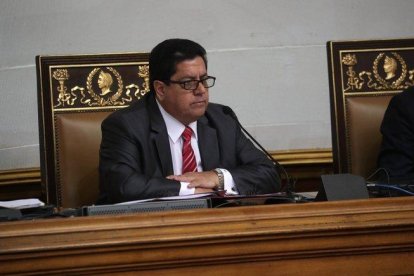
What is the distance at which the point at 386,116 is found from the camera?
9.83 ft

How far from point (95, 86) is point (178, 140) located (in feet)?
1.20

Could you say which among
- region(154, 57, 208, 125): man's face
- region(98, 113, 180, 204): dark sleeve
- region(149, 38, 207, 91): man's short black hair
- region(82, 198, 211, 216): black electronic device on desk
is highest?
region(149, 38, 207, 91): man's short black hair

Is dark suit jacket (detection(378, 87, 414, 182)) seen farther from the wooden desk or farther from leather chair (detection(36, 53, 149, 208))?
the wooden desk

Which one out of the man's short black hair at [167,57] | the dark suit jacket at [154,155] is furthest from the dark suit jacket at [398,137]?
the man's short black hair at [167,57]

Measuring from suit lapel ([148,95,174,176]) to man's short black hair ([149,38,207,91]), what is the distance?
0.15 m

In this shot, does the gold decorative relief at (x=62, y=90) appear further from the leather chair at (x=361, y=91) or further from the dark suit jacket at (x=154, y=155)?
the leather chair at (x=361, y=91)

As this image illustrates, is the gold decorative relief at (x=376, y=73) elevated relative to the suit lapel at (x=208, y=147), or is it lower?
elevated

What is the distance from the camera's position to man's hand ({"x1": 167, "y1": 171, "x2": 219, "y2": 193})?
264 cm

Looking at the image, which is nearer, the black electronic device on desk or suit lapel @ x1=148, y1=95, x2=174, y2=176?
the black electronic device on desk

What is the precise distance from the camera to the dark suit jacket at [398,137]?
2965 mm

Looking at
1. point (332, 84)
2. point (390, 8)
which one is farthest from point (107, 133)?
point (390, 8)

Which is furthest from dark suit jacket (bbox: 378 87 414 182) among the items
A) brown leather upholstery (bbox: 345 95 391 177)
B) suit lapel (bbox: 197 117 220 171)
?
suit lapel (bbox: 197 117 220 171)

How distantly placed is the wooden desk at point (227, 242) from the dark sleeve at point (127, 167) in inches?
45.2

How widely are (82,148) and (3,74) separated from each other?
49.0 inches
